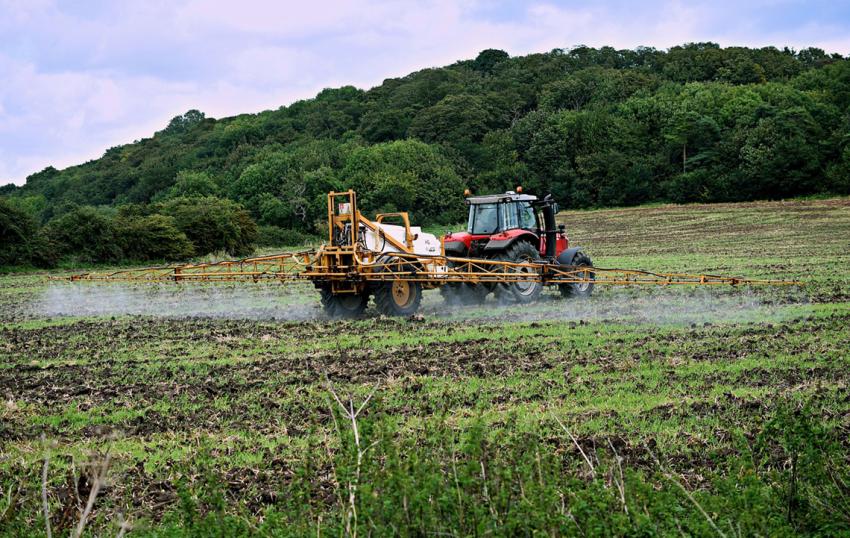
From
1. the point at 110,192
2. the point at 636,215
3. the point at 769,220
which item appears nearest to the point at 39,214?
the point at 110,192

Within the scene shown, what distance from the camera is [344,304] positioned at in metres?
16.9

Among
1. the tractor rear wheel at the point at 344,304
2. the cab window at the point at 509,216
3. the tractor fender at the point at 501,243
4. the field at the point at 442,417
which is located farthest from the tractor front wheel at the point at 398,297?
the cab window at the point at 509,216

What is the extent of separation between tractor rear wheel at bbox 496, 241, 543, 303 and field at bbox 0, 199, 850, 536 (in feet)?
2.04

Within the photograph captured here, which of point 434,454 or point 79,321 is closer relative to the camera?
point 434,454

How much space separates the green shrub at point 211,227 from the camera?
41000 mm

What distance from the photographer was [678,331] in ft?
42.3

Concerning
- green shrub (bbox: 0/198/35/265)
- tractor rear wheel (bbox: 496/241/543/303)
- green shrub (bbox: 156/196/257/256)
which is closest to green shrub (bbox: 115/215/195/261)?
green shrub (bbox: 156/196/257/256)

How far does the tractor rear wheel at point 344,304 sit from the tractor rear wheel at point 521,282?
9.27 feet

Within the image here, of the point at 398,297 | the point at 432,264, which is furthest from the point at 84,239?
the point at 432,264

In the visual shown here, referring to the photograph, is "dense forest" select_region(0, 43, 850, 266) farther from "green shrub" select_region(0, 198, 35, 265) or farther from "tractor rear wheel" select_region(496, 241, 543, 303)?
"tractor rear wheel" select_region(496, 241, 543, 303)

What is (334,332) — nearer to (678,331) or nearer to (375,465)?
(678,331)

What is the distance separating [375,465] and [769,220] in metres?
47.7

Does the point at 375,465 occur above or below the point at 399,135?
below

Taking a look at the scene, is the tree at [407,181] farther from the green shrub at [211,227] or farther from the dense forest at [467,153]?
the green shrub at [211,227]
